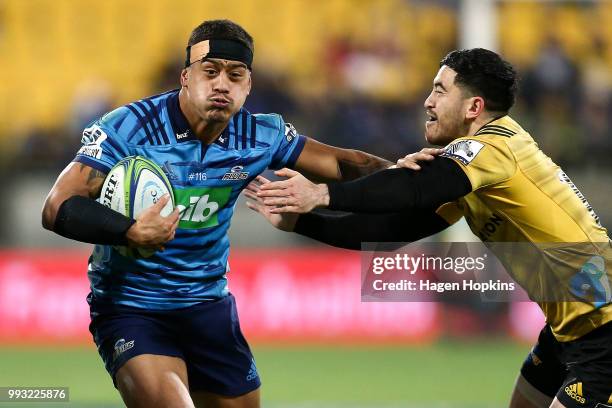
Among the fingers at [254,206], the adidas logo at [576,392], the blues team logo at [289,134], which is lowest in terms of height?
the adidas logo at [576,392]

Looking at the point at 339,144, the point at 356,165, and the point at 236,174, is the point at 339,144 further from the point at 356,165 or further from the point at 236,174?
the point at 236,174

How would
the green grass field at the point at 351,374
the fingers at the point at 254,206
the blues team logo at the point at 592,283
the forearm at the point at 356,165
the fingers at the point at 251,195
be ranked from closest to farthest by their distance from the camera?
1. the blues team logo at the point at 592,283
2. the fingers at the point at 254,206
3. the fingers at the point at 251,195
4. the forearm at the point at 356,165
5. the green grass field at the point at 351,374

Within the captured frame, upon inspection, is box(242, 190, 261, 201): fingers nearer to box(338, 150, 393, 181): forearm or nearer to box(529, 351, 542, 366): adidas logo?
box(338, 150, 393, 181): forearm

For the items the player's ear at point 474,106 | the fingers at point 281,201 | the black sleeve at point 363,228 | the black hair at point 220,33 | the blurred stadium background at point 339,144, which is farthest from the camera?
the blurred stadium background at point 339,144

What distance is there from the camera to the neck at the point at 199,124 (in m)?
5.84

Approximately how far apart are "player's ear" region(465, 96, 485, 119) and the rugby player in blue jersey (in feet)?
3.52

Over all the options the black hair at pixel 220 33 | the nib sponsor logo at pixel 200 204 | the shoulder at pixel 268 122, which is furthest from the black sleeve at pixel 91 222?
the shoulder at pixel 268 122

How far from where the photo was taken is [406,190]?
5230 millimetres

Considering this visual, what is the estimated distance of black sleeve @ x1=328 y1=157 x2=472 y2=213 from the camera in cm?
519

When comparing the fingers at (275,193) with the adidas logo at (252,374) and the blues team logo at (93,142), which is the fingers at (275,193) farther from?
the adidas logo at (252,374)

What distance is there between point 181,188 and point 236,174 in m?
0.34

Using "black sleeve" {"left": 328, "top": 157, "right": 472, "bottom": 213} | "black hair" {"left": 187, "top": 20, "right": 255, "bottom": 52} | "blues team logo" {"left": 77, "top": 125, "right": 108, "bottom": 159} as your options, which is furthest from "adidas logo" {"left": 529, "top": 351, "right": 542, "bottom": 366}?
"blues team logo" {"left": 77, "top": 125, "right": 108, "bottom": 159}

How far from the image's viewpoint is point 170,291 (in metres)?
5.93

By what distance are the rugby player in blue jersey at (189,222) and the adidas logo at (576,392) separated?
1.80m
